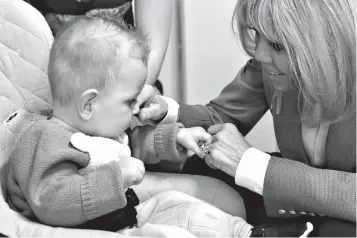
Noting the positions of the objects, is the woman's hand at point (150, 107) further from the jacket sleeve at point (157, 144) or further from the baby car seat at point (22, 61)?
the baby car seat at point (22, 61)

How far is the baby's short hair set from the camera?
994 mm

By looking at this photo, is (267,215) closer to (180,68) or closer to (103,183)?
(103,183)

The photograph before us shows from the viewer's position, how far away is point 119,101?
1.03m

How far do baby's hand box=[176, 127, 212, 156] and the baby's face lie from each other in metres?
0.16

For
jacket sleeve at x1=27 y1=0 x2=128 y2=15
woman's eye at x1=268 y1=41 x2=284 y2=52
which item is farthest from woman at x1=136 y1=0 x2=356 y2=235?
jacket sleeve at x1=27 y1=0 x2=128 y2=15

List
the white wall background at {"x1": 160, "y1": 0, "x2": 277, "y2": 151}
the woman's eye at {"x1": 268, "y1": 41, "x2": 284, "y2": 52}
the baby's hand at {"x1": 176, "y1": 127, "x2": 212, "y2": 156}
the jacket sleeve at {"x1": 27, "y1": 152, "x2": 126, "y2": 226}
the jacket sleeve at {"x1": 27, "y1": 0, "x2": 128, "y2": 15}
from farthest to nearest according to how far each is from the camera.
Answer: the white wall background at {"x1": 160, "y1": 0, "x2": 277, "y2": 151}
the jacket sleeve at {"x1": 27, "y1": 0, "x2": 128, "y2": 15}
the baby's hand at {"x1": 176, "y1": 127, "x2": 212, "y2": 156}
the woman's eye at {"x1": 268, "y1": 41, "x2": 284, "y2": 52}
the jacket sleeve at {"x1": 27, "y1": 152, "x2": 126, "y2": 226}

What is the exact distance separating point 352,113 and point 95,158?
478 mm

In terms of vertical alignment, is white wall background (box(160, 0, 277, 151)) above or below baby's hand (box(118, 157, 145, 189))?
below

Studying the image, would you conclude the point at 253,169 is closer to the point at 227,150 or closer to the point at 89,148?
the point at 227,150

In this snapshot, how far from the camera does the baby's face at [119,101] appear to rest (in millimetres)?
1021

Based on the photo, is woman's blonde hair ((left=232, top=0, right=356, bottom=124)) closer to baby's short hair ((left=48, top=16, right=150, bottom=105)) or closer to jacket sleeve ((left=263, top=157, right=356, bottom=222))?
jacket sleeve ((left=263, top=157, right=356, bottom=222))

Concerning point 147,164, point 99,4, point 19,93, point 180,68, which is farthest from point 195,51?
point 19,93

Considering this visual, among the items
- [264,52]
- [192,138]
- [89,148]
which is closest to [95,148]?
[89,148]

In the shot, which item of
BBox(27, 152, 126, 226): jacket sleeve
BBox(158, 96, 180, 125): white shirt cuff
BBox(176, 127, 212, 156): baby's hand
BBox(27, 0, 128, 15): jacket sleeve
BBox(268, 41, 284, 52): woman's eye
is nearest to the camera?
BBox(27, 152, 126, 226): jacket sleeve
